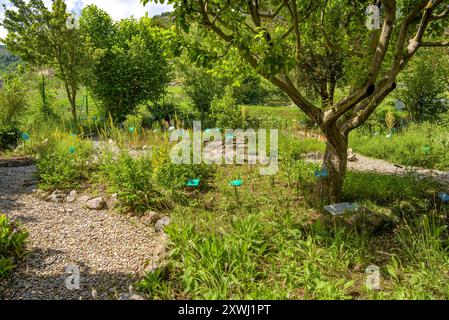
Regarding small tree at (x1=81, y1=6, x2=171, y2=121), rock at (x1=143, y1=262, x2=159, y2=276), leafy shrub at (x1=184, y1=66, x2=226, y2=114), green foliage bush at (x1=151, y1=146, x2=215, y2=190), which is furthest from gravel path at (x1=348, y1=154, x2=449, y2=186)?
small tree at (x1=81, y1=6, x2=171, y2=121)

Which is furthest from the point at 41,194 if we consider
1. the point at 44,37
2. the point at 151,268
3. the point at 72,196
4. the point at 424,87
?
the point at 424,87

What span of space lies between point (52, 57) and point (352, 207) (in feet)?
31.1

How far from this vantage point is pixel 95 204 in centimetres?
423

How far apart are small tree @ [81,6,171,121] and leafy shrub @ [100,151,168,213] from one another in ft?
20.7

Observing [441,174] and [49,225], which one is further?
[441,174]

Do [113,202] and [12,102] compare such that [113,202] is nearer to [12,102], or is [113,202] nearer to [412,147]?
[12,102]

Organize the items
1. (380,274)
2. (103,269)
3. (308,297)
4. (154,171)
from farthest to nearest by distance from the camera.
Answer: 1. (154,171)
2. (103,269)
3. (380,274)
4. (308,297)

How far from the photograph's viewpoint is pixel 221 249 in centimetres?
270

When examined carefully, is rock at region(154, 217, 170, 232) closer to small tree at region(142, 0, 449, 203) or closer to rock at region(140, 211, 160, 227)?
rock at region(140, 211, 160, 227)

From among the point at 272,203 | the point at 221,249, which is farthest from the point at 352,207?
the point at 221,249

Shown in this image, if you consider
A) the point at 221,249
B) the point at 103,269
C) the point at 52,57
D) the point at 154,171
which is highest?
the point at 52,57

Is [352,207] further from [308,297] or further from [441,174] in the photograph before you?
[441,174]

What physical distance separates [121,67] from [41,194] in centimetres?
696

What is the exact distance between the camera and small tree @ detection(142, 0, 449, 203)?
107 inches
